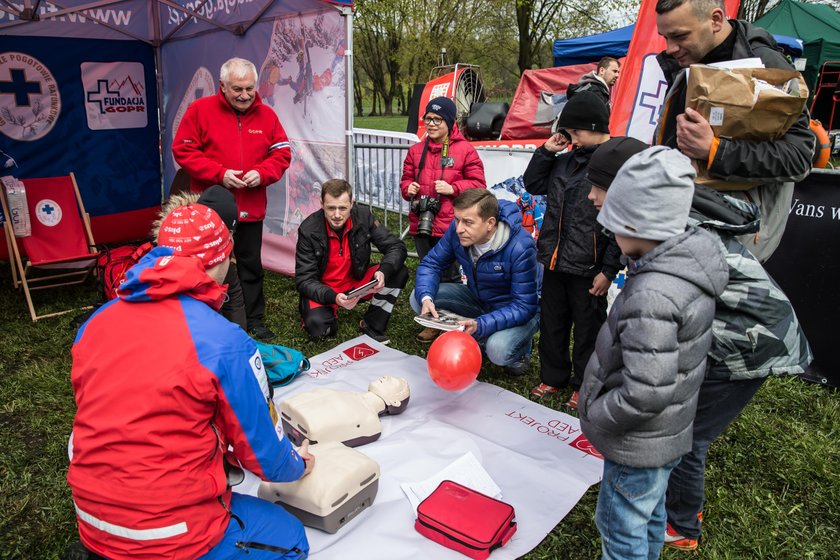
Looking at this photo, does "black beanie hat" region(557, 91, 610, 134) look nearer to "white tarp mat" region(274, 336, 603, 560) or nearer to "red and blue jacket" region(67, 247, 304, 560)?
"white tarp mat" region(274, 336, 603, 560)

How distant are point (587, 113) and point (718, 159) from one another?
908 millimetres

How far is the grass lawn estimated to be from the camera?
97.2 inches

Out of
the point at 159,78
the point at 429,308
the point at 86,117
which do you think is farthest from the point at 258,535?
the point at 159,78

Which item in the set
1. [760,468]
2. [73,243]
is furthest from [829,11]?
[73,243]

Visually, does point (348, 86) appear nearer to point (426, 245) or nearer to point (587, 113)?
point (426, 245)

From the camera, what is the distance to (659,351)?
170 cm

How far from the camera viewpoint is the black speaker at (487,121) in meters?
10.7

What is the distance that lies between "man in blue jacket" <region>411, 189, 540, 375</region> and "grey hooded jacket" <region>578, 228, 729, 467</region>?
180 centimetres

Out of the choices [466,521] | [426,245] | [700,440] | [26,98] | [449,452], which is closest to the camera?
[700,440]

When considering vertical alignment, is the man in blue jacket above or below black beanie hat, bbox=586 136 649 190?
below

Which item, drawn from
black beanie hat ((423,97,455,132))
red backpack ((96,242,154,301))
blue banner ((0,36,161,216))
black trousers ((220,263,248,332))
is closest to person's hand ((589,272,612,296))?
black beanie hat ((423,97,455,132))

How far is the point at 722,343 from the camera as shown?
1.94m

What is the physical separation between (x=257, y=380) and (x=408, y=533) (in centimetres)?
113

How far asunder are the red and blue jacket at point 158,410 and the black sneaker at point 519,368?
244 cm
